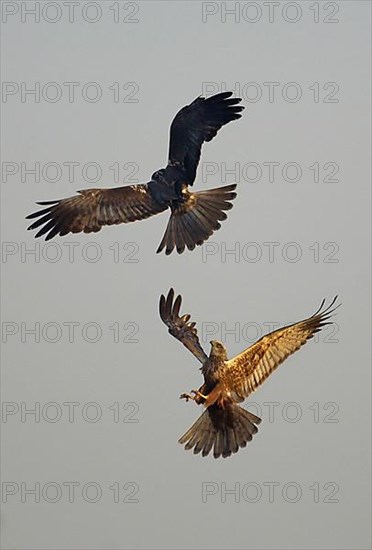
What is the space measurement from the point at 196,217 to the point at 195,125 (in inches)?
6.5

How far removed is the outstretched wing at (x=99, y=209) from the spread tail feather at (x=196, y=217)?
0.13 feet

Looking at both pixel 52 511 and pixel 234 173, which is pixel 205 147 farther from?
pixel 52 511

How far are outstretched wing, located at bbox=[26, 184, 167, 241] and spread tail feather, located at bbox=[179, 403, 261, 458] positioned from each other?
383mm

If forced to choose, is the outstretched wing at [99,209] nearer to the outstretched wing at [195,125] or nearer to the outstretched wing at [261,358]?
the outstretched wing at [195,125]

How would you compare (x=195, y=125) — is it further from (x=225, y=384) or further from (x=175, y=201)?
(x=225, y=384)

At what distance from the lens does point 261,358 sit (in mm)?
2156

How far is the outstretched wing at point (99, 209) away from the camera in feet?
7.08

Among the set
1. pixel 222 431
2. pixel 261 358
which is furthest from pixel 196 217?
pixel 222 431

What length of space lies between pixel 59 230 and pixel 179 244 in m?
0.22

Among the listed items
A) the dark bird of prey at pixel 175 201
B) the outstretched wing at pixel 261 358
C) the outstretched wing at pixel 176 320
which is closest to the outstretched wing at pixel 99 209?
the dark bird of prey at pixel 175 201

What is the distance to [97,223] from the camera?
2.18 m

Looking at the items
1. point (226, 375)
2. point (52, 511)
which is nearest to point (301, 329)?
point (226, 375)

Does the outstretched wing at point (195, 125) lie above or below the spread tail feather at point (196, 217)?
above

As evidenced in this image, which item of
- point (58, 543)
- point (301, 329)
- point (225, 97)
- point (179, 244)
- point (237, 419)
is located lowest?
point (58, 543)
